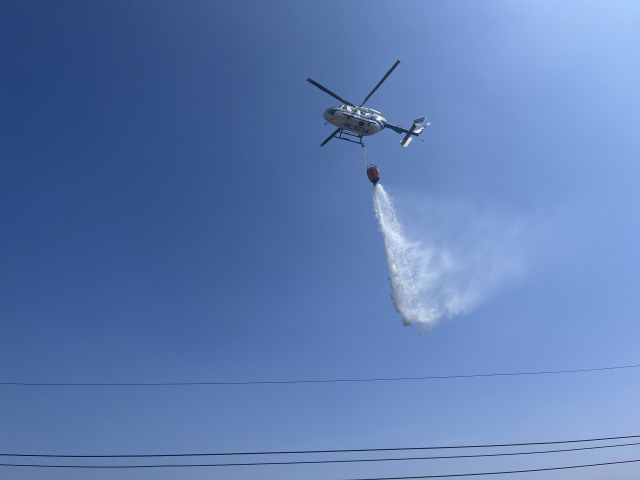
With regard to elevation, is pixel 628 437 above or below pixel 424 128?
below

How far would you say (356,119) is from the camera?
55250 millimetres

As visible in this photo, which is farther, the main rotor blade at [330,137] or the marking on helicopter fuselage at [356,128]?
the main rotor blade at [330,137]

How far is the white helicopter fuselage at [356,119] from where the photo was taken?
54.0 metres

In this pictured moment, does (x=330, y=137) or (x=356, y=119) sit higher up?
(x=356, y=119)

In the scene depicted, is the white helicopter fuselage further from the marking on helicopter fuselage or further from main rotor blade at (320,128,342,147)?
main rotor blade at (320,128,342,147)

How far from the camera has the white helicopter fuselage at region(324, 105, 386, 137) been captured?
54.0m

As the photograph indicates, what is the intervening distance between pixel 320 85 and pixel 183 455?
45998mm

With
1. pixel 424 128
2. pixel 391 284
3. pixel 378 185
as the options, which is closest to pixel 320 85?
pixel 378 185

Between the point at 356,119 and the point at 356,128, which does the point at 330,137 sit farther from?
the point at 356,119

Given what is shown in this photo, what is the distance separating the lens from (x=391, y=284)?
2157 inches

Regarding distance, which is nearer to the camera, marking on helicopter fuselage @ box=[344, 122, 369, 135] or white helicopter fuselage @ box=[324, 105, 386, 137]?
white helicopter fuselage @ box=[324, 105, 386, 137]

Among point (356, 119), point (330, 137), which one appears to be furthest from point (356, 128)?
point (330, 137)

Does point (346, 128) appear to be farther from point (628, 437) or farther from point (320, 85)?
point (628, 437)

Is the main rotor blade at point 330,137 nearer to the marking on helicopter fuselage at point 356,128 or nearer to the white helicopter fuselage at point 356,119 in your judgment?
the white helicopter fuselage at point 356,119
